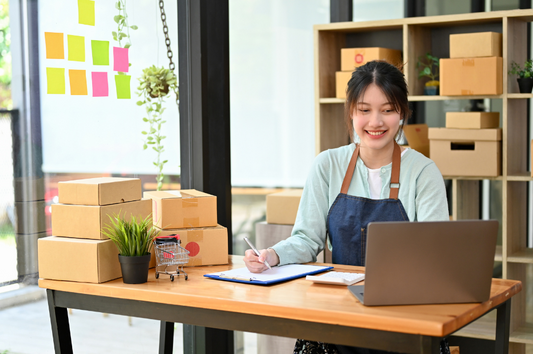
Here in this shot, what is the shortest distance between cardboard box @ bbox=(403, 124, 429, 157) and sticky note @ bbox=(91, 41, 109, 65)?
178cm

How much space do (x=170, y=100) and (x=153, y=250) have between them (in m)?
0.92

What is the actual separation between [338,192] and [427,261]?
77cm

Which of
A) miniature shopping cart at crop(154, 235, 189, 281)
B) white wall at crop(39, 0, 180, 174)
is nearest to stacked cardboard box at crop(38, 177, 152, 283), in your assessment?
miniature shopping cart at crop(154, 235, 189, 281)

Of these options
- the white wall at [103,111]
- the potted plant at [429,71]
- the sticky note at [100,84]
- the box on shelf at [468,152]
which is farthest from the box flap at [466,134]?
the sticky note at [100,84]

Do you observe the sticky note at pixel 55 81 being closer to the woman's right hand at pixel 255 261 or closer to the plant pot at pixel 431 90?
the woman's right hand at pixel 255 261

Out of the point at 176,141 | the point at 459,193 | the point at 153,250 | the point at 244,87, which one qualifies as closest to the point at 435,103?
the point at 459,193

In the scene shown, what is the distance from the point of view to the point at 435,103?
402 centimetres

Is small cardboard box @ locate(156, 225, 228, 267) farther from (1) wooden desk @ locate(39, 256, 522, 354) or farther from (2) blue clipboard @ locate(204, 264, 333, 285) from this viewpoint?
(2) blue clipboard @ locate(204, 264, 333, 285)

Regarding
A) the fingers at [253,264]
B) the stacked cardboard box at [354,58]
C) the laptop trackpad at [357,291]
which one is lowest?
the laptop trackpad at [357,291]

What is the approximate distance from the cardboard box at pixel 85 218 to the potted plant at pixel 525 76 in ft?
7.11

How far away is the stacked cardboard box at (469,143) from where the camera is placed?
3150 mm

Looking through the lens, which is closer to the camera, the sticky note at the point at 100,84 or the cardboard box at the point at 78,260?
the cardboard box at the point at 78,260

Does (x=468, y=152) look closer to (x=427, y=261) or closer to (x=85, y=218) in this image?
(x=427, y=261)

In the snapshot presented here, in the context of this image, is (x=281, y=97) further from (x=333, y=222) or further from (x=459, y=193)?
(x=333, y=222)
